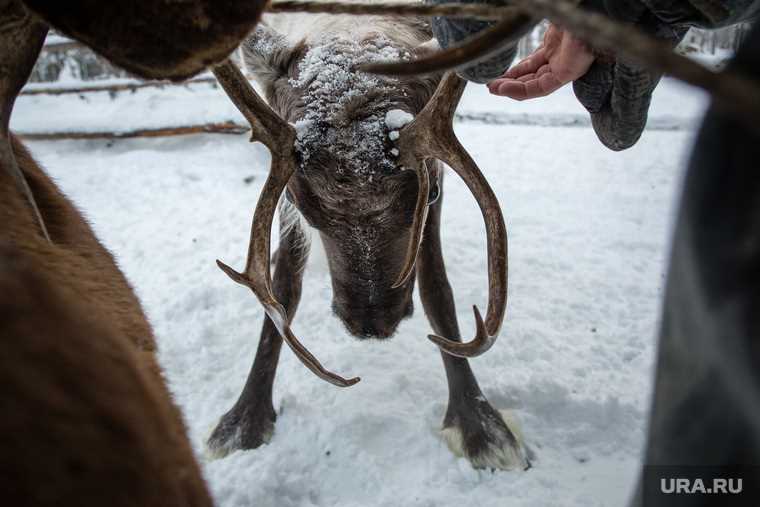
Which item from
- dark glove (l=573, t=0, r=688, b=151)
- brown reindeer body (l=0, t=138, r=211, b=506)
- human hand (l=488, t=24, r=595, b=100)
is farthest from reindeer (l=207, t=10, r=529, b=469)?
brown reindeer body (l=0, t=138, r=211, b=506)

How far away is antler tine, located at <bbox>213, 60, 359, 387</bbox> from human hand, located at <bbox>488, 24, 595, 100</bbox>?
0.83 m

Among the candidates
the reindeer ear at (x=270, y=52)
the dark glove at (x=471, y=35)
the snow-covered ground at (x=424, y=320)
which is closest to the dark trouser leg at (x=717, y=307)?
the snow-covered ground at (x=424, y=320)

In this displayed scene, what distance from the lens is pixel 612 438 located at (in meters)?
2.58

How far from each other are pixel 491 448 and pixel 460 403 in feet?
0.87

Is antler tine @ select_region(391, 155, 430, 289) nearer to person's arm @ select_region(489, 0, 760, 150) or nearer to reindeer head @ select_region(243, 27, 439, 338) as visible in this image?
reindeer head @ select_region(243, 27, 439, 338)

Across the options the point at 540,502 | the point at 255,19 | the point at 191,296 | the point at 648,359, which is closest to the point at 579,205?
the point at 648,359

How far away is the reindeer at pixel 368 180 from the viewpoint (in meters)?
1.83

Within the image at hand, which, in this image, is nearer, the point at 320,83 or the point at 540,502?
the point at 320,83

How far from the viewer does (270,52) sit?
2.24m

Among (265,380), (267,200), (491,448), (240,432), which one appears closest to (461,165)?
(267,200)

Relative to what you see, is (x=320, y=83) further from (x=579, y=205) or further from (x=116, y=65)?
(x=579, y=205)

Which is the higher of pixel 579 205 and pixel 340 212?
pixel 340 212

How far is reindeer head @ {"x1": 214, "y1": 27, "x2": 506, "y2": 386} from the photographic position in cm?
182

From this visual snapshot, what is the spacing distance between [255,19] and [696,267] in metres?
0.75
